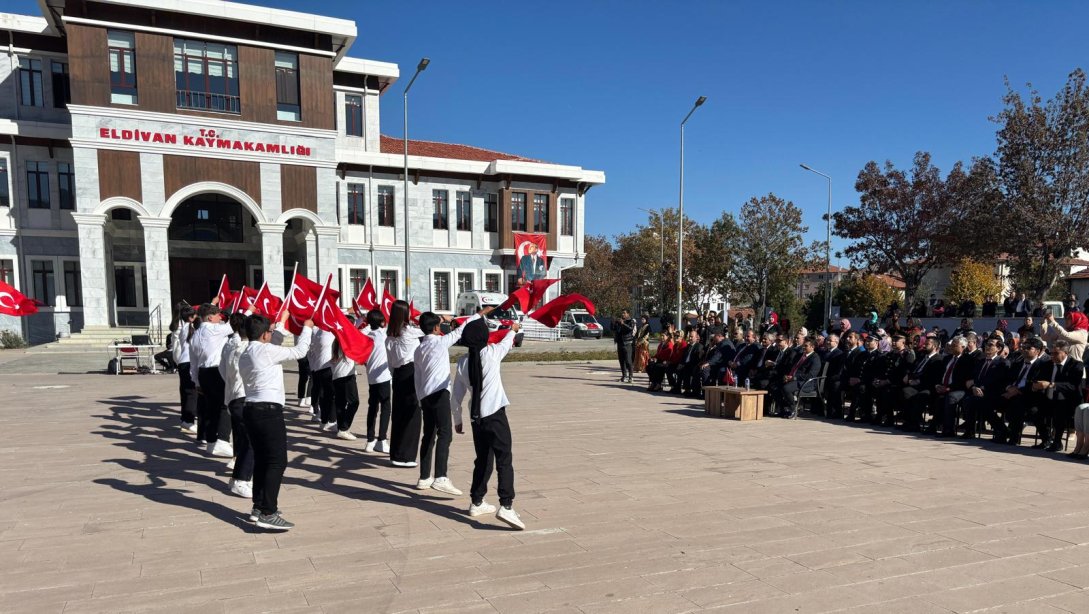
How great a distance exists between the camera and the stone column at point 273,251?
29547 mm

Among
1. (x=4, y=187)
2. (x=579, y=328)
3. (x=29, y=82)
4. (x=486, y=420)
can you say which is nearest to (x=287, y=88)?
(x=29, y=82)

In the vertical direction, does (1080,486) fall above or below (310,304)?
below

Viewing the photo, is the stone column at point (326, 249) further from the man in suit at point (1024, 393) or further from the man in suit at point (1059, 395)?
the man in suit at point (1059, 395)

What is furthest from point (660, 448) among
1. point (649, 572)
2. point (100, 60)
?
point (100, 60)

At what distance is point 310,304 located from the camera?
798 centimetres

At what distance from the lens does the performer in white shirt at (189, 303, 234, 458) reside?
812cm

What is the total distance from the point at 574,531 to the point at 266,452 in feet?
9.11

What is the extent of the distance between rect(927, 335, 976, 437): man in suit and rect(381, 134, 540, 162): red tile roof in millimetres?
31866

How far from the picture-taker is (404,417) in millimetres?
7613

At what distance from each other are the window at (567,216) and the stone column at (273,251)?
1645 centimetres

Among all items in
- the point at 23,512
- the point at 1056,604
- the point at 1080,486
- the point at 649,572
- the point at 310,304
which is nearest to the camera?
the point at 1056,604

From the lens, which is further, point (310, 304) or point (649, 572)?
point (310, 304)

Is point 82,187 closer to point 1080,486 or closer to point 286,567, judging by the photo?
point 286,567

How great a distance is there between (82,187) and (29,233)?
5033 mm
